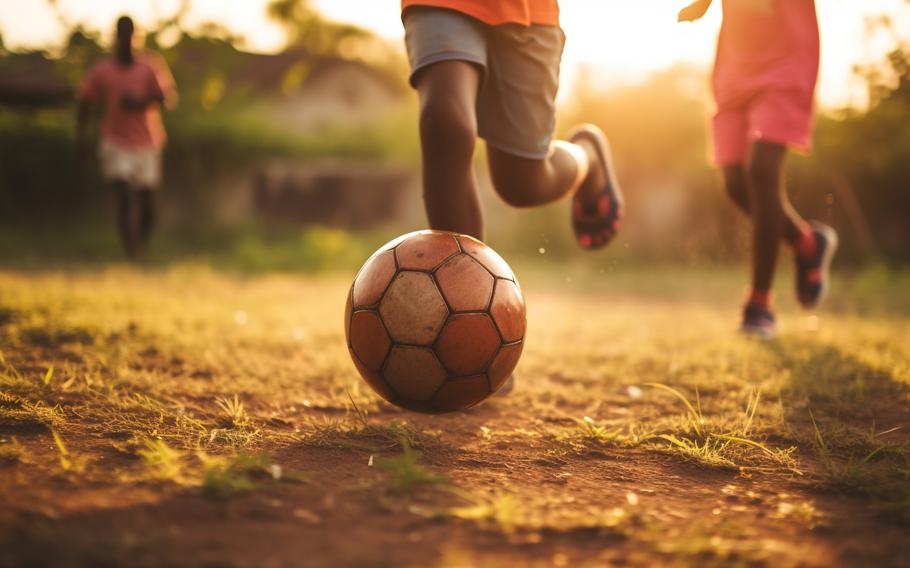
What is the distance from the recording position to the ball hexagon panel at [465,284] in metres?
2.07

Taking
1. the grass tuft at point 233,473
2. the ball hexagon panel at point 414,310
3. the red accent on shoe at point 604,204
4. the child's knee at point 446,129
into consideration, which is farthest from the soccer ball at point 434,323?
the red accent on shoe at point 604,204

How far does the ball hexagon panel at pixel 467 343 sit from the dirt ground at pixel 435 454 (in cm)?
24

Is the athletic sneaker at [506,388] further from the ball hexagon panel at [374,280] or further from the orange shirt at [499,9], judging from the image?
the orange shirt at [499,9]

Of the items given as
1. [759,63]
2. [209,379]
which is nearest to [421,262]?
[209,379]

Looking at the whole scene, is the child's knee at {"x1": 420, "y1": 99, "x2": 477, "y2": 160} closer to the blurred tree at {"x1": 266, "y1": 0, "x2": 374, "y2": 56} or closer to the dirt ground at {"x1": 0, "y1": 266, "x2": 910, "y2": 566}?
the dirt ground at {"x1": 0, "y1": 266, "x2": 910, "y2": 566}

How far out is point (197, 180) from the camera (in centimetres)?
1142

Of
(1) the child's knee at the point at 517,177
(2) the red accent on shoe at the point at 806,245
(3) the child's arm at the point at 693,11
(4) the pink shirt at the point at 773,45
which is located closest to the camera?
(1) the child's knee at the point at 517,177

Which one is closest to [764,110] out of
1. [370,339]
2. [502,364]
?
[502,364]

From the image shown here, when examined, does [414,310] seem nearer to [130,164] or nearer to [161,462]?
[161,462]

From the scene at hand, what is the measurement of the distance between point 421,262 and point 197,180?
404 inches

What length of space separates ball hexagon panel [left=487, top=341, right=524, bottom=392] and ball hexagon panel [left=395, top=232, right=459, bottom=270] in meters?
0.33

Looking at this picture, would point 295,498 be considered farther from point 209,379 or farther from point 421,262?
point 209,379

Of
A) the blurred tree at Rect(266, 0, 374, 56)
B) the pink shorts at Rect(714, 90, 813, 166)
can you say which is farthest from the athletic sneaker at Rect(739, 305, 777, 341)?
the blurred tree at Rect(266, 0, 374, 56)

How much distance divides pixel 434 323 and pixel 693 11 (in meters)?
2.02
